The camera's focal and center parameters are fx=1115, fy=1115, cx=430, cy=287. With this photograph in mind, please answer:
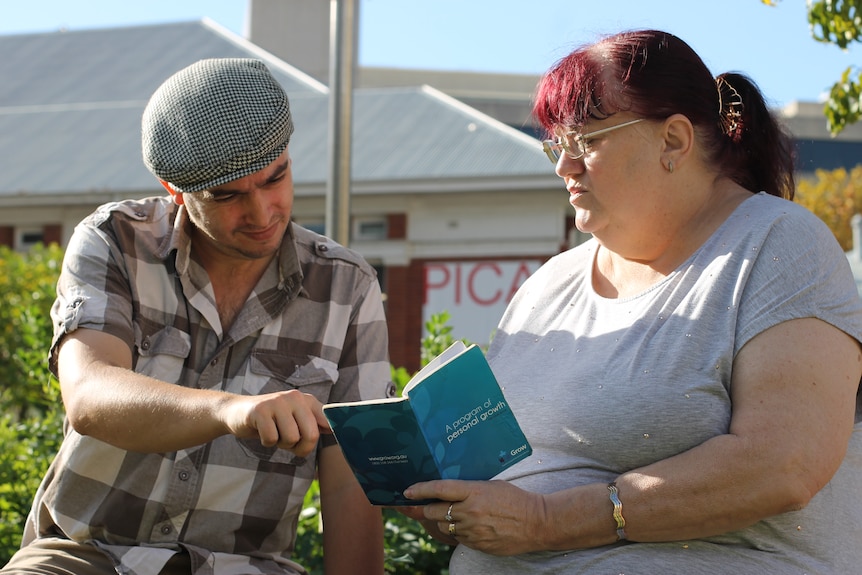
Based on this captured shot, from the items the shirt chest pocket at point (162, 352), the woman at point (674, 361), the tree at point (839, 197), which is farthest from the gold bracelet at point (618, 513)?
the tree at point (839, 197)

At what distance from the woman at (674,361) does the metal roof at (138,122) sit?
14051 mm

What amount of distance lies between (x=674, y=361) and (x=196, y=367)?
1243 millimetres

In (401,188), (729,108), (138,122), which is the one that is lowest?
(138,122)

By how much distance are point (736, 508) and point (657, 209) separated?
30.5 inches

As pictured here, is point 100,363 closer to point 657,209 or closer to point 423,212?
point 657,209

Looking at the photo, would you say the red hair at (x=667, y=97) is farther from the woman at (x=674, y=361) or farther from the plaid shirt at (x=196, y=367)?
the plaid shirt at (x=196, y=367)

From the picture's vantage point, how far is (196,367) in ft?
9.59

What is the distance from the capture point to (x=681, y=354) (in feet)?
8.04

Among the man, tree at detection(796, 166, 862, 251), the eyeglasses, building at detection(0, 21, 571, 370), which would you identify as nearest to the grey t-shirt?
the eyeglasses

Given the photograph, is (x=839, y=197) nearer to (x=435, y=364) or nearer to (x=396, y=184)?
(x=396, y=184)

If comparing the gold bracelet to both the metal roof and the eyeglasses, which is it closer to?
the eyeglasses

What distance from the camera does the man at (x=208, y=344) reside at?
279 centimetres

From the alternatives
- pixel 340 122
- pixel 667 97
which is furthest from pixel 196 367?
pixel 340 122

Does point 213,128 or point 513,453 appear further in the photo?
point 213,128
